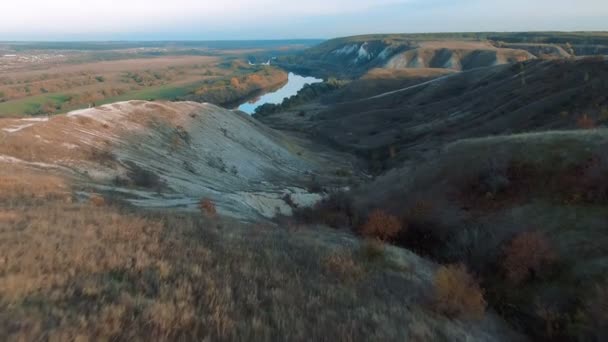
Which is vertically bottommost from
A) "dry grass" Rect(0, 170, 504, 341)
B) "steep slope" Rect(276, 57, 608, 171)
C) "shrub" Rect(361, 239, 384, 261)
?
"steep slope" Rect(276, 57, 608, 171)

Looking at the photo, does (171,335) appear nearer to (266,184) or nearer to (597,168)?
(597,168)

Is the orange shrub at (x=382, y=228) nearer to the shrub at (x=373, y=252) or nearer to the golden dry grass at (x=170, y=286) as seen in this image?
the shrub at (x=373, y=252)

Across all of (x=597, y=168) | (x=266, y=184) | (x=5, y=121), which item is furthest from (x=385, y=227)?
(x=5, y=121)

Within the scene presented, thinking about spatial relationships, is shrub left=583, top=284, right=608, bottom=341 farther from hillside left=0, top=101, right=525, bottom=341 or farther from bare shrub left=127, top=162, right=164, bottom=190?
bare shrub left=127, top=162, right=164, bottom=190

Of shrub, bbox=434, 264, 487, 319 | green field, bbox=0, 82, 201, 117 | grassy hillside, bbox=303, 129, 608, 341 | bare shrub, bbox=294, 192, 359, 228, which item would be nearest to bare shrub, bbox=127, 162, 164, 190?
bare shrub, bbox=294, 192, 359, 228

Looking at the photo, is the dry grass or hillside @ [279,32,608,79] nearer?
the dry grass

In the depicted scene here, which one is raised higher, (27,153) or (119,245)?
(119,245)

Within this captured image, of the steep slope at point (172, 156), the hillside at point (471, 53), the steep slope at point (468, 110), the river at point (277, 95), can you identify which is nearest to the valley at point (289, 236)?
the steep slope at point (172, 156)
